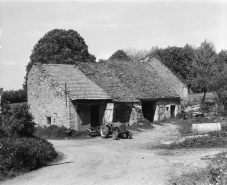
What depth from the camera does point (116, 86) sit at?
30797 millimetres

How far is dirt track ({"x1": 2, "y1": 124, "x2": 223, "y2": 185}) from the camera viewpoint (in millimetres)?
11820

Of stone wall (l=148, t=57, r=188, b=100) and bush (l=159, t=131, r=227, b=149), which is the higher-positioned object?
stone wall (l=148, t=57, r=188, b=100)

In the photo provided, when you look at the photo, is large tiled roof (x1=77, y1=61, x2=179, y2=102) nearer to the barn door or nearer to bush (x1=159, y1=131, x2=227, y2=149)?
the barn door

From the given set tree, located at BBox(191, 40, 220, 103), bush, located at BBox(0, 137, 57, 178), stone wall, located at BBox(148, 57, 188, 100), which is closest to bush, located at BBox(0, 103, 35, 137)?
bush, located at BBox(0, 137, 57, 178)

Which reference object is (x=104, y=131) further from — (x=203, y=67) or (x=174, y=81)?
(x=203, y=67)

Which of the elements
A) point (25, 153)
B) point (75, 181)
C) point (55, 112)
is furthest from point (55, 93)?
point (75, 181)

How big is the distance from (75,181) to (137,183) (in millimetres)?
2407

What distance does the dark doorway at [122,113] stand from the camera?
94.0ft

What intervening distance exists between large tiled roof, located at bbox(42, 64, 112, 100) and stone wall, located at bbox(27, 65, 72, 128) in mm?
575

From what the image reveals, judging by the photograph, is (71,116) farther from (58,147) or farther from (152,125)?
(152,125)

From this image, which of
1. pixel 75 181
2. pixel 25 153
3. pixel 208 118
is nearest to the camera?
pixel 75 181

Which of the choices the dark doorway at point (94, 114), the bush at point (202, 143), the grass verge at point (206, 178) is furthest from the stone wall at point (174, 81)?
the grass verge at point (206, 178)

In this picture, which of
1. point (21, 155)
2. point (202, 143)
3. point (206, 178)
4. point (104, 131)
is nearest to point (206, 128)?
point (202, 143)

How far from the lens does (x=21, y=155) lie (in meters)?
14.0
